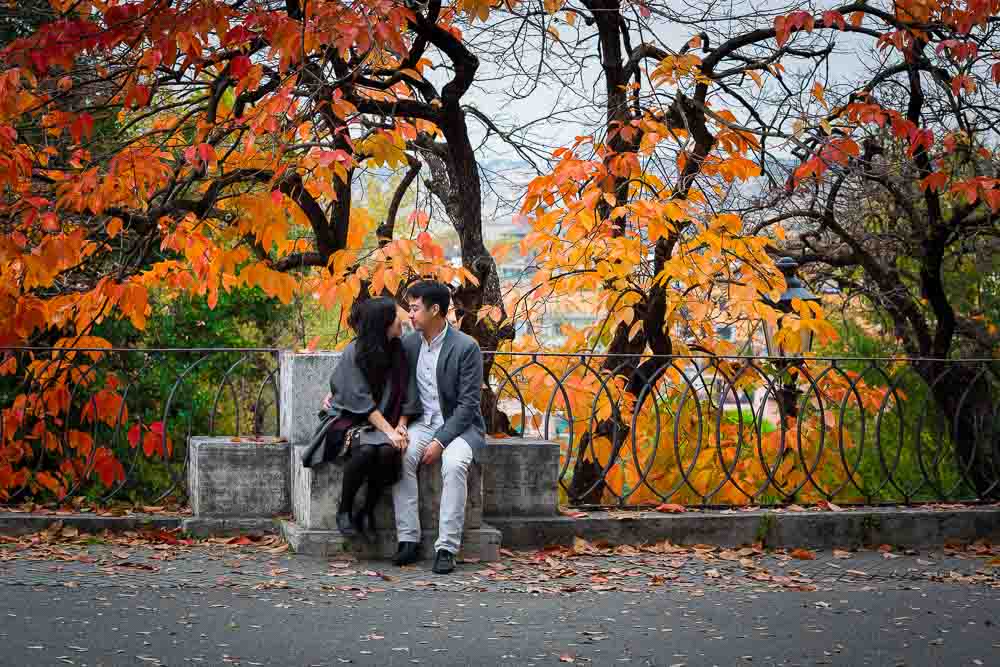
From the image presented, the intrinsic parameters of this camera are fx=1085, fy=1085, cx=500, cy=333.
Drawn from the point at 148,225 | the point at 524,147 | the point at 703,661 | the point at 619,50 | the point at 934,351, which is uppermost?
the point at 619,50

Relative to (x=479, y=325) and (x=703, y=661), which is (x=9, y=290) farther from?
(x=703, y=661)

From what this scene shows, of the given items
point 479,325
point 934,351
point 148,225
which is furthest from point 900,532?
point 148,225

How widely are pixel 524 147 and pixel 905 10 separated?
3660mm

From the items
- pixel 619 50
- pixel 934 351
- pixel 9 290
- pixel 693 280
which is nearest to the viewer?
pixel 9 290

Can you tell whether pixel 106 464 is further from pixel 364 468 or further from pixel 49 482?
pixel 364 468

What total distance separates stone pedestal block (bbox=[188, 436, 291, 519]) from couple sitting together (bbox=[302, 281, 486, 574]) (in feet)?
2.61

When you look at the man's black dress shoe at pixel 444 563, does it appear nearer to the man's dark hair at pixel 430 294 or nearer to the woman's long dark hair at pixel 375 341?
the woman's long dark hair at pixel 375 341

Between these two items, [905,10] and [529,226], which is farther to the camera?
[529,226]

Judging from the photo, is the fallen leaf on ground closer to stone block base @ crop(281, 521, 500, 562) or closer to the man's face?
stone block base @ crop(281, 521, 500, 562)

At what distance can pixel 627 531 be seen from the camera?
812 centimetres

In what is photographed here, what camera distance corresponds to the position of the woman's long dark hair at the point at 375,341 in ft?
24.3

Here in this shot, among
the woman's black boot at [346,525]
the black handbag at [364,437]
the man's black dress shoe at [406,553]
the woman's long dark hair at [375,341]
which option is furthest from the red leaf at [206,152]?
the man's black dress shoe at [406,553]

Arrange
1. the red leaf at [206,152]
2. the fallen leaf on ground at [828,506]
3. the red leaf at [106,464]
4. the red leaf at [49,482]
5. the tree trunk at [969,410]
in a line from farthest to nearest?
the tree trunk at [969,410] < the red leaf at [49,482] < the red leaf at [106,464] < the fallen leaf on ground at [828,506] < the red leaf at [206,152]

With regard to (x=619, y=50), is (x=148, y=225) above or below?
below
